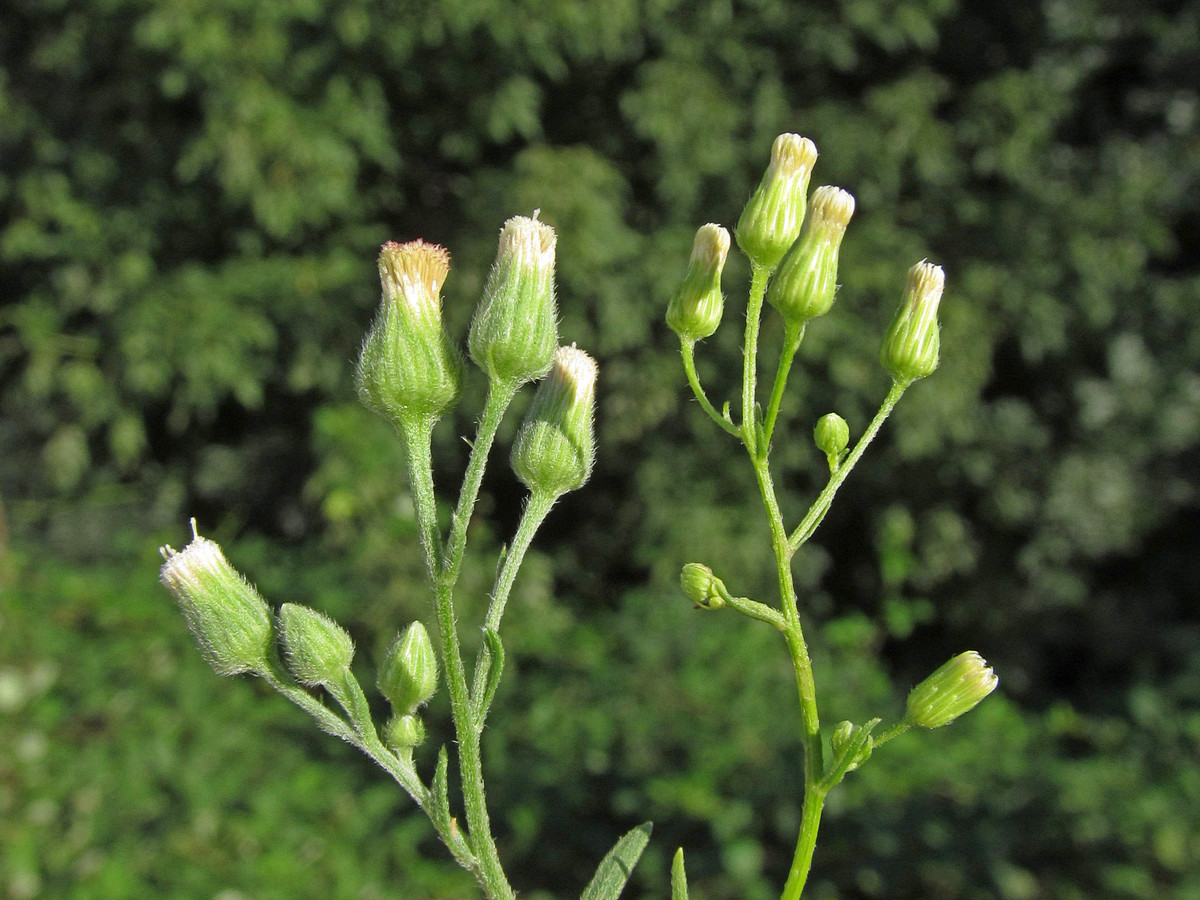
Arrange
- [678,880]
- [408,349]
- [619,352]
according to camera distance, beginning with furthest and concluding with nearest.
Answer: [619,352] → [408,349] → [678,880]

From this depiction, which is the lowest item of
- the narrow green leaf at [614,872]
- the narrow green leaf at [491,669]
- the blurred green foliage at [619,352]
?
the blurred green foliage at [619,352]

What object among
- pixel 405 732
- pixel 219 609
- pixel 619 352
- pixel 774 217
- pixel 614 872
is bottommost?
pixel 619 352

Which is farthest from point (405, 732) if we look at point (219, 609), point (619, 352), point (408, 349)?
point (619, 352)

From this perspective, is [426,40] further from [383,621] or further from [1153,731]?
[1153,731]

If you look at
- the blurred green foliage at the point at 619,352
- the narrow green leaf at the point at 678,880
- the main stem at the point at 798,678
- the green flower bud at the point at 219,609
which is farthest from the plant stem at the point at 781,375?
the blurred green foliage at the point at 619,352

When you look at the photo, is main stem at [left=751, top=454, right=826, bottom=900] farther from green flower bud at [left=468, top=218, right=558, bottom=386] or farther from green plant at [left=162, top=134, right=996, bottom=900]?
green flower bud at [left=468, top=218, right=558, bottom=386]

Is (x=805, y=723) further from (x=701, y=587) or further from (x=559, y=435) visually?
(x=559, y=435)

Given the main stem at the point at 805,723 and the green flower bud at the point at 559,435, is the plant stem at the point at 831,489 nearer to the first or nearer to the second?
the main stem at the point at 805,723
